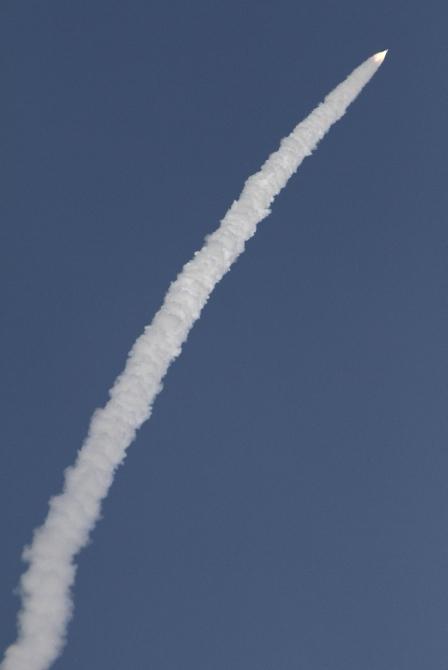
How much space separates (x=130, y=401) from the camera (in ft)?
130

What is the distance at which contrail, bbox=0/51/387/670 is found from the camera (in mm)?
36812

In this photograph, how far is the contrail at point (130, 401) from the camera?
36812 millimetres

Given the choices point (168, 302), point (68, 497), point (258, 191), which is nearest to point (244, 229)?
point (258, 191)

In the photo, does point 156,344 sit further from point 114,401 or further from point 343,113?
point 343,113

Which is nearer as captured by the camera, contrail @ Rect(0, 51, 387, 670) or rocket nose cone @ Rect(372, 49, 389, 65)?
contrail @ Rect(0, 51, 387, 670)

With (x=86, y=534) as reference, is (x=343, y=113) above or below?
above

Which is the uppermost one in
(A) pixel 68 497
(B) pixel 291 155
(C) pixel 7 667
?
(B) pixel 291 155

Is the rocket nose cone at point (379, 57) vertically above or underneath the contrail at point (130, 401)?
above

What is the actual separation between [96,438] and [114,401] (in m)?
1.81

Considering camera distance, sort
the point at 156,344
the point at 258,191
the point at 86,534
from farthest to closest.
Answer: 1. the point at 258,191
2. the point at 156,344
3. the point at 86,534

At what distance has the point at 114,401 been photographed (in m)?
39.6

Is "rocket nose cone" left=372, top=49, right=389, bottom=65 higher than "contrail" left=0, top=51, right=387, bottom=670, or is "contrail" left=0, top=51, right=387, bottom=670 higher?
"rocket nose cone" left=372, top=49, right=389, bottom=65

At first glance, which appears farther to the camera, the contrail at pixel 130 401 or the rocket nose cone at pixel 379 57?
the rocket nose cone at pixel 379 57

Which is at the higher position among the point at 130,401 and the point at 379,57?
the point at 379,57
